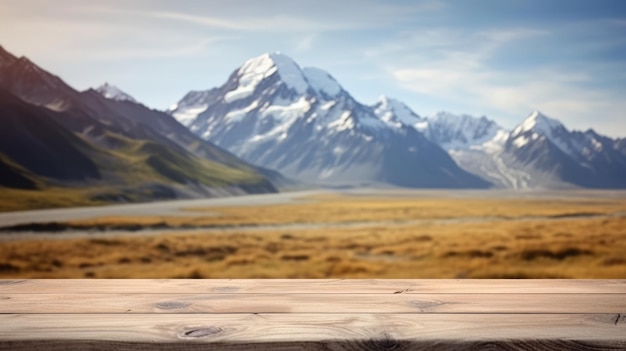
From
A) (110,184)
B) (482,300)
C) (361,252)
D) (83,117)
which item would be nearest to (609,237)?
(361,252)

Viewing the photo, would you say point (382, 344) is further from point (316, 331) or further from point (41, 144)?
point (41, 144)

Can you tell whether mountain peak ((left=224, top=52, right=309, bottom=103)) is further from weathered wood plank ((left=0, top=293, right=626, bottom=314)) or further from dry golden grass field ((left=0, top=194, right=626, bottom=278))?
weathered wood plank ((left=0, top=293, right=626, bottom=314))

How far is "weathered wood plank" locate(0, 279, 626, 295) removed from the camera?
1.63 m

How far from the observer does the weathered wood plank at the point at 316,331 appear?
3.46ft

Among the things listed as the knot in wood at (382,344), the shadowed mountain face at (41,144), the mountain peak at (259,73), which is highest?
the mountain peak at (259,73)

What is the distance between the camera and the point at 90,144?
6731 cm

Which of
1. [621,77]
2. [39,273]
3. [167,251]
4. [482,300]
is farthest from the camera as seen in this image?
[167,251]

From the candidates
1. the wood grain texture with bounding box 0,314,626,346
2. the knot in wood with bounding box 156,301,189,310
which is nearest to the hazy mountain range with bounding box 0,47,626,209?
the knot in wood with bounding box 156,301,189,310

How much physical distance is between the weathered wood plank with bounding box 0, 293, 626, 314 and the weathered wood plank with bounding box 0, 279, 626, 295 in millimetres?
73

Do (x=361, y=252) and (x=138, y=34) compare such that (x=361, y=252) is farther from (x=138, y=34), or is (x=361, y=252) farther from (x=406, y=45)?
(x=138, y=34)

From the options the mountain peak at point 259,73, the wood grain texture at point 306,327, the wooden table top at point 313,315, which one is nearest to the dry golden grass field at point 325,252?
the wooden table top at point 313,315

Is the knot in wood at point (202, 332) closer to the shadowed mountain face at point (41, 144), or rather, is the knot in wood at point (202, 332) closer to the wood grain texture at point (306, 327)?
the wood grain texture at point (306, 327)

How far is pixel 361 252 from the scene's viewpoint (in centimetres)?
2433

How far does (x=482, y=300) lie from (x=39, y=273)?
65.9 ft
